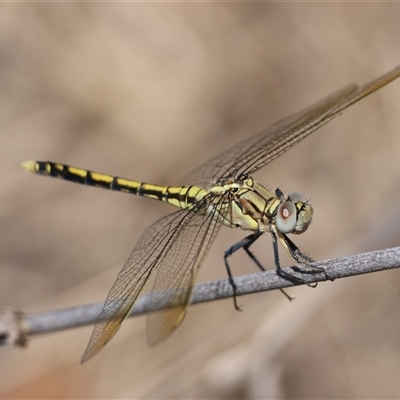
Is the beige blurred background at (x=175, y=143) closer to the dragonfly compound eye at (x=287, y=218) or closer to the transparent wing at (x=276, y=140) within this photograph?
the transparent wing at (x=276, y=140)

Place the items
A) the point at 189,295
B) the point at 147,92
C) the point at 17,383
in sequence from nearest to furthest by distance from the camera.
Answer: the point at 189,295 < the point at 17,383 < the point at 147,92

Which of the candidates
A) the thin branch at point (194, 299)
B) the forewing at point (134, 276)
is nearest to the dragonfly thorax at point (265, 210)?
the forewing at point (134, 276)

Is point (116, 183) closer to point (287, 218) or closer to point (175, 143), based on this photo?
point (287, 218)

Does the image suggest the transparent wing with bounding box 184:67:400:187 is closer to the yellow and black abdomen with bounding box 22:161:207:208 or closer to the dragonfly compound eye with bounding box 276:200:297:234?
the yellow and black abdomen with bounding box 22:161:207:208

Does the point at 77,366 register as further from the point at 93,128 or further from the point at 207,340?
the point at 93,128

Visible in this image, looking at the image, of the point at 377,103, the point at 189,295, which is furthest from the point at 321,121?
the point at 377,103

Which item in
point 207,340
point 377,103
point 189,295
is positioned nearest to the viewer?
point 189,295
